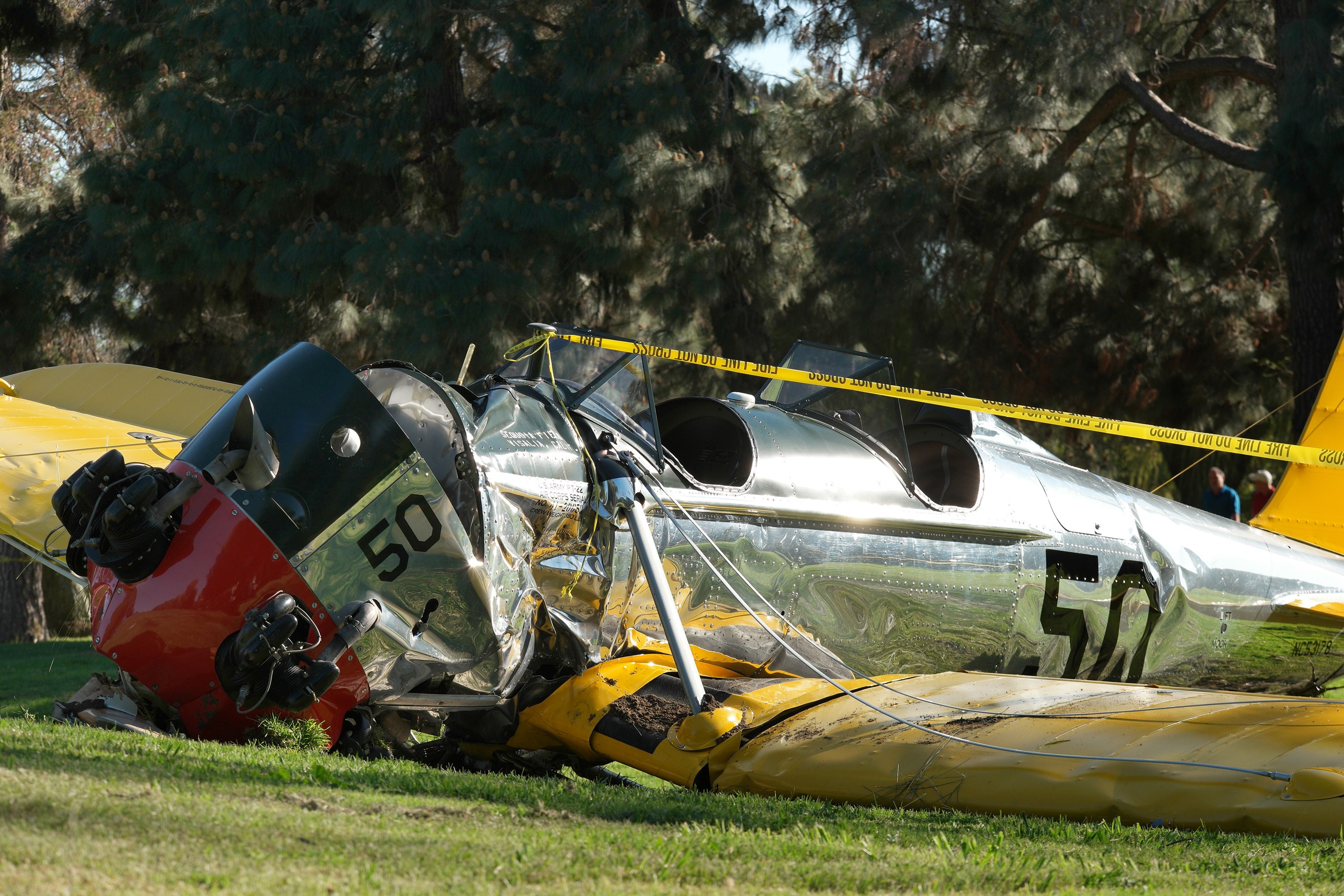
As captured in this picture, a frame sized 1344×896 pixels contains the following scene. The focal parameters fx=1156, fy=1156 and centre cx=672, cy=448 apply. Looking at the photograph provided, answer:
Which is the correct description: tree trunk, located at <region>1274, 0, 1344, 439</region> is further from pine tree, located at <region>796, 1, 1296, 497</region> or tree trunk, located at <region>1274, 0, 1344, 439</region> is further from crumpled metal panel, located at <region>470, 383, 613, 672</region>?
crumpled metal panel, located at <region>470, 383, 613, 672</region>

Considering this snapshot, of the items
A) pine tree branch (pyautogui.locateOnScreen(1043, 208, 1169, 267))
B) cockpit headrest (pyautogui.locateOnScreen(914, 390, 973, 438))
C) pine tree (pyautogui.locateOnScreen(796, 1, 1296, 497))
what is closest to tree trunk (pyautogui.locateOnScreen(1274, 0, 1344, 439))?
pine tree (pyautogui.locateOnScreen(796, 1, 1296, 497))

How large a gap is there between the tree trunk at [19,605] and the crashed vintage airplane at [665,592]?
11.8 metres

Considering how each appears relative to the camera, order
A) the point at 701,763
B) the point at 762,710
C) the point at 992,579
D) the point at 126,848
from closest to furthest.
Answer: the point at 126,848, the point at 701,763, the point at 762,710, the point at 992,579

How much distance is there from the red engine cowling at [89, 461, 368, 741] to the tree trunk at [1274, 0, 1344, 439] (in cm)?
1099

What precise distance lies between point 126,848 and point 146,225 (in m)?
12.0

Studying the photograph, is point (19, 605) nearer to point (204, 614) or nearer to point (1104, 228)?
point (204, 614)

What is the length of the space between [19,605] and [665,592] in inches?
638

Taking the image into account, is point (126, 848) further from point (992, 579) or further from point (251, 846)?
point (992, 579)

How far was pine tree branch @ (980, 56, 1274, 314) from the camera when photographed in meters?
13.8

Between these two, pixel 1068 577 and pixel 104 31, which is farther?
pixel 104 31

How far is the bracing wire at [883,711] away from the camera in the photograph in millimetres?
4086

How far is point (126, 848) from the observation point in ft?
8.79

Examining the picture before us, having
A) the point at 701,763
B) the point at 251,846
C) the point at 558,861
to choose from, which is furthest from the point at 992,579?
the point at 251,846

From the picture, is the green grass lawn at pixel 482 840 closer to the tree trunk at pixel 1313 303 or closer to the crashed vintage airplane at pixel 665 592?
the crashed vintage airplane at pixel 665 592
